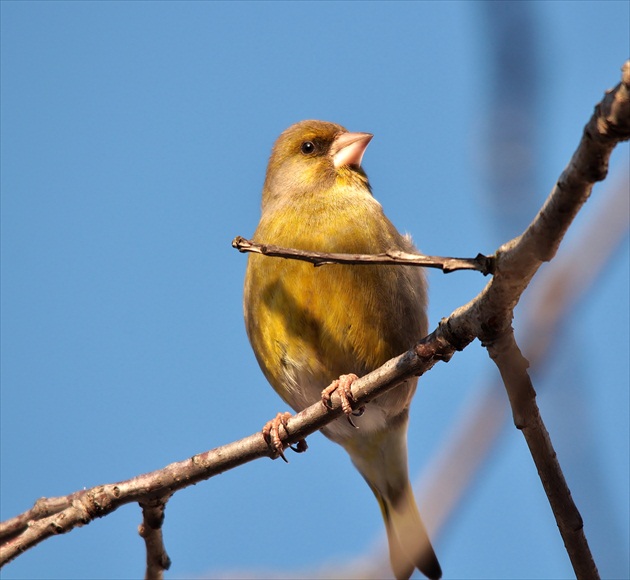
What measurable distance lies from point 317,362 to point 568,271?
317 centimetres

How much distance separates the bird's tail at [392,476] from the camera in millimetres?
5031

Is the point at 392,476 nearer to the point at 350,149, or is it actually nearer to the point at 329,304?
the point at 329,304

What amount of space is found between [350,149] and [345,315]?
144 cm

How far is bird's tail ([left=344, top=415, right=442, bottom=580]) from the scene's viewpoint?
5.03 meters

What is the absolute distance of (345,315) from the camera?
448 cm

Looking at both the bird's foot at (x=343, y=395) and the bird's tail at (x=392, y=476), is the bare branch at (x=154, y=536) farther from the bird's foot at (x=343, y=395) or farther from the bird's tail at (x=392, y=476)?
the bird's tail at (x=392, y=476)

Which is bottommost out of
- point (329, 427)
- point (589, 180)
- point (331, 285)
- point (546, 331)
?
point (546, 331)

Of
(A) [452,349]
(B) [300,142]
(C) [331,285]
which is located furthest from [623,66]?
(B) [300,142]

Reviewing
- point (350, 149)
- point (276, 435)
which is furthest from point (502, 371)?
point (350, 149)

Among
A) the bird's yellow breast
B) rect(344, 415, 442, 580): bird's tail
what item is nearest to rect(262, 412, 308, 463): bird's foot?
the bird's yellow breast

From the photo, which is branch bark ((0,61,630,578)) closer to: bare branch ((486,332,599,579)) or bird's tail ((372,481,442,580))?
bare branch ((486,332,599,579))

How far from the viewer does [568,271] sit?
148 centimetres

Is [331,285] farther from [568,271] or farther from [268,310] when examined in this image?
[568,271]

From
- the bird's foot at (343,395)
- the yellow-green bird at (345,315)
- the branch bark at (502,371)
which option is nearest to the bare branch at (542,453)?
the branch bark at (502,371)
